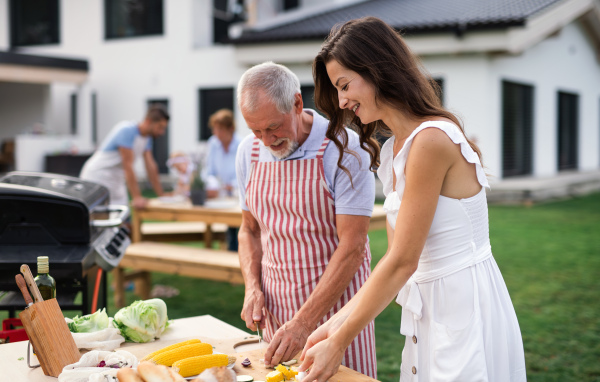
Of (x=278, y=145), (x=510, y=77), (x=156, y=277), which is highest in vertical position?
(x=510, y=77)

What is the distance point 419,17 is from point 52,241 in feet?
42.5

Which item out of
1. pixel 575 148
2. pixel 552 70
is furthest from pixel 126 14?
pixel 575 148

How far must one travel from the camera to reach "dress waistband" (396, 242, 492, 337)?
1.89 m

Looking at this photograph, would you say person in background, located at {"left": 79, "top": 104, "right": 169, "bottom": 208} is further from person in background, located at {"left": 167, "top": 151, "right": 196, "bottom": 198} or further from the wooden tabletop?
person in background, located at {"left": 167, "top": 151, "right": 196, "bottom": 198}

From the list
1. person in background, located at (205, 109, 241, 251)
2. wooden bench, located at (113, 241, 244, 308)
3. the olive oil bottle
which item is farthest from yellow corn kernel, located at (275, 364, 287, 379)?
person in background, located at (205, 109, 241, 251)

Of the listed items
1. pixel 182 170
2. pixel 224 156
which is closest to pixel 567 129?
pixel 224 156

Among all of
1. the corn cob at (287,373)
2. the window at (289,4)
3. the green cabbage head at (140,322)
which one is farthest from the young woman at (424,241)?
the window at (289,4)

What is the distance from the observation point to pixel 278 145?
8.29ft

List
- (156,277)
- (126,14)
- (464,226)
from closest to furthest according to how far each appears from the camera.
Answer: (464,226) < (156,277) < (126,14)

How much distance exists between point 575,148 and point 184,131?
12601 mm

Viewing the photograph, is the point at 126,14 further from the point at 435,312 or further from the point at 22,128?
the point at 435,312

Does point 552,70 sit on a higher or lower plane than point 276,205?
higher

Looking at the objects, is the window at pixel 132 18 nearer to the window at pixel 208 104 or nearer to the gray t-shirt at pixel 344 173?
the window at pixel 208 104

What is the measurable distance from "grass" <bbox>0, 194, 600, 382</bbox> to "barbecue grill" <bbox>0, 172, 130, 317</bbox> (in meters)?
2.10
